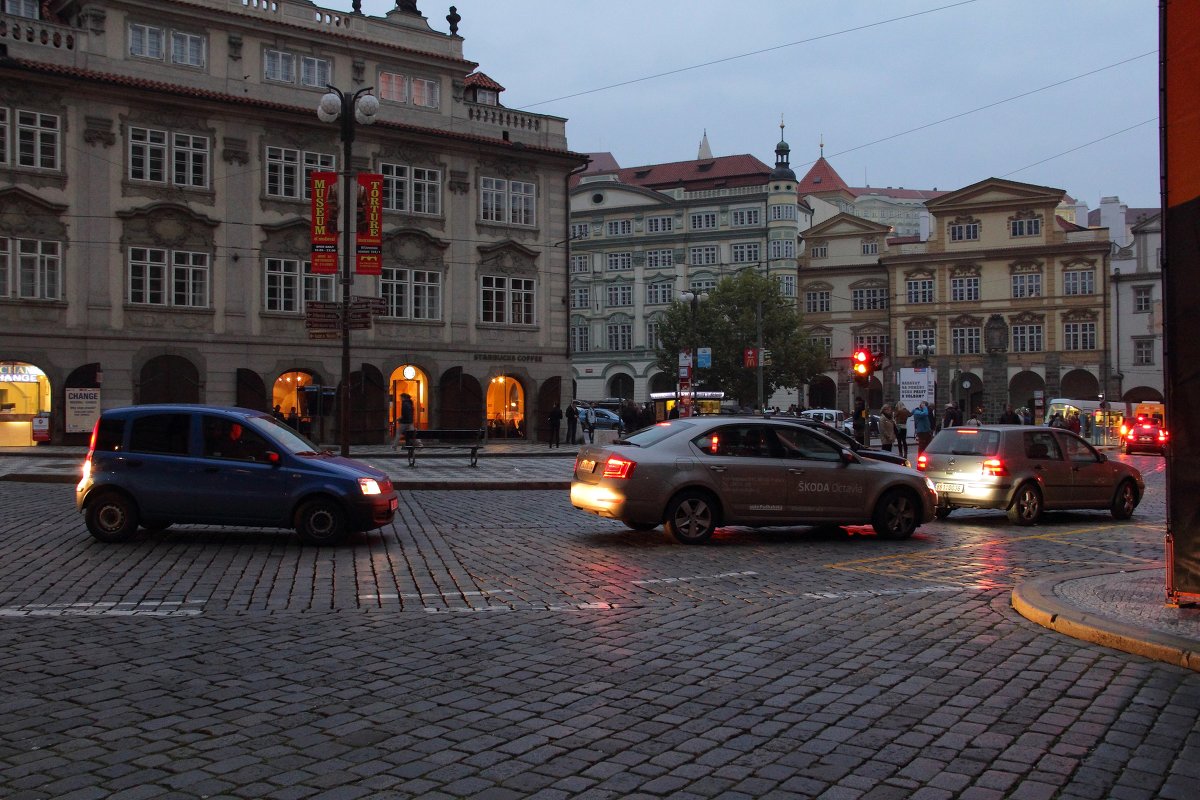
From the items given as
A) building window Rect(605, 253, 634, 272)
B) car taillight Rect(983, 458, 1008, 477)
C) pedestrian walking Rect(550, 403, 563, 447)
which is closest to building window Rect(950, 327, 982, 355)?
building window Rect(605, 253, 634, 272)

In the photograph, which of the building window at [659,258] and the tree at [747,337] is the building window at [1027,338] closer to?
the tree at [747,337]

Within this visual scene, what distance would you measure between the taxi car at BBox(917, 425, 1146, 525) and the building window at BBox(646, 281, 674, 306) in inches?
2874

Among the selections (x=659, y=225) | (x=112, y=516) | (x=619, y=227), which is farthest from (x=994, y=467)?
(x=619, y=227)

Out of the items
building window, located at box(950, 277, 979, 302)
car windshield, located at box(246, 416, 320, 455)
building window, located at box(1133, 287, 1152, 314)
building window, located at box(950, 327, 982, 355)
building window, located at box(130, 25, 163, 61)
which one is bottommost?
car windshield, located at box(246, 416, 320, 455)

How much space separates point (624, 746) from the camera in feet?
17.9

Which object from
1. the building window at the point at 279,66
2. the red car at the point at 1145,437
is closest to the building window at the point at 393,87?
the building window at the point at 279,66

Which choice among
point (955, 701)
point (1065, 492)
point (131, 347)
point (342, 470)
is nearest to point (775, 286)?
point (131, 347)

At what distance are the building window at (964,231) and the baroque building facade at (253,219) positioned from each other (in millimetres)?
42356

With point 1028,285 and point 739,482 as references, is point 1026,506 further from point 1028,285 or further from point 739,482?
point 1028,285

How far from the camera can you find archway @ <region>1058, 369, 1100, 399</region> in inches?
3103

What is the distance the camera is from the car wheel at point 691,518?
1376cm

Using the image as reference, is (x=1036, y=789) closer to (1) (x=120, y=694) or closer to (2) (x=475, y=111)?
(1) (x=120, y=694)

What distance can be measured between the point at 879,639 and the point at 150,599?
19.7 ft

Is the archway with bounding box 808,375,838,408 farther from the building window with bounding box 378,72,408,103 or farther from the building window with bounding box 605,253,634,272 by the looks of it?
the building window with bounding box 378,72,408,103
